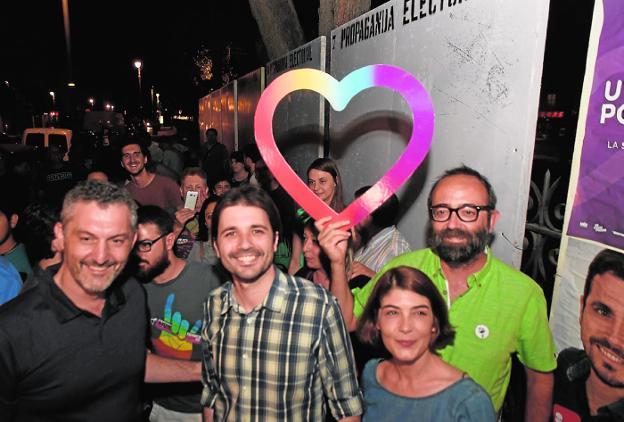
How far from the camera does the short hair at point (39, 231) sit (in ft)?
11.1

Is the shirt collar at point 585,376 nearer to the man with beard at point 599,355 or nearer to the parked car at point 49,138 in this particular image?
the man with beard at point 599,355

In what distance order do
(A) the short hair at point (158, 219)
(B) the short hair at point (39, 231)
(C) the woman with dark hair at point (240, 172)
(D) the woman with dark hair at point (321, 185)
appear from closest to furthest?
(A) the short hair at point (158, 219), (B) the short hair at point (39, 231), (D) the woman with dark hair at point (321, 185), (C) the woman with dark hair at point (240, 172)

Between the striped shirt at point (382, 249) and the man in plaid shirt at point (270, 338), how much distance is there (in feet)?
4.65

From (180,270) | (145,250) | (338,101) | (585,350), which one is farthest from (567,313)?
(145,250)

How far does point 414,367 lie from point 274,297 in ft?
2.39

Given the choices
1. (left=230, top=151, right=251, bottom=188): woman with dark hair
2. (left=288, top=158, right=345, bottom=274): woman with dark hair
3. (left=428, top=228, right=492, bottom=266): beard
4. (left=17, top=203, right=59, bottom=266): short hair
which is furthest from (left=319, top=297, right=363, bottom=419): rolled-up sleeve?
(left=230, top=151, right=251, bottom=188): woman with dark hair

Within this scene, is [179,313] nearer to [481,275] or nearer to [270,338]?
[270,338]

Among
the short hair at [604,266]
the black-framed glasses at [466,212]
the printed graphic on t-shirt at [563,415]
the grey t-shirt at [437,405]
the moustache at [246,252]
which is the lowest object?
the printed graphic on t-shirt at [563,415]

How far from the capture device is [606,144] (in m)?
2.29

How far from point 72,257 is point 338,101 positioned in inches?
65.5

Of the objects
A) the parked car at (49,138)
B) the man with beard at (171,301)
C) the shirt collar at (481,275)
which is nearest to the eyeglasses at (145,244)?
the man with beard at (171,301)

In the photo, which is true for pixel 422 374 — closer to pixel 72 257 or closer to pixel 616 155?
pixel 616 155

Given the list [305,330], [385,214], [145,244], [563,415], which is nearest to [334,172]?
[385,214]

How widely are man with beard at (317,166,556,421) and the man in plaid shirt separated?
427mm
